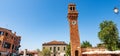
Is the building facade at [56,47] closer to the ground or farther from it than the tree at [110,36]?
closer to the ground

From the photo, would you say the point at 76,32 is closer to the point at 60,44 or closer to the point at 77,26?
the point at 77,26

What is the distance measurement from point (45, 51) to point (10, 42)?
1688cm

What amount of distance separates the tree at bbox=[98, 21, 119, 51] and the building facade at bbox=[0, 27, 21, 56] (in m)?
23.7

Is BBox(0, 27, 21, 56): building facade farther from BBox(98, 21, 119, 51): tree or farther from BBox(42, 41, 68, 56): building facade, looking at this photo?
BBox(98, 21, 119, 51): tree

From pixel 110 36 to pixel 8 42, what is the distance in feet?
88.0

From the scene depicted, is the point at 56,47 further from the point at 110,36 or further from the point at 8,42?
the point at 110,36

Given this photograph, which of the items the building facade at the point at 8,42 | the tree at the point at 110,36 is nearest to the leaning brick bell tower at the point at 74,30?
the tree at the point at 110,36

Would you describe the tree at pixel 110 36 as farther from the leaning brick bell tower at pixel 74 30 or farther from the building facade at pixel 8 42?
the building facade at pixel 8 42

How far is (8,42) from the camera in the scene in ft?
161

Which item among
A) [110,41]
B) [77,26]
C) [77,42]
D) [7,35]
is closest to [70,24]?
[77,26]

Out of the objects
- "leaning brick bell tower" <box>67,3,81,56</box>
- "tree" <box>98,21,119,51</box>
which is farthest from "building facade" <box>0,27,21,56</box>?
"tree" <box>98,21,119,51</box>

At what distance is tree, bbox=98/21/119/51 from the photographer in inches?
1527

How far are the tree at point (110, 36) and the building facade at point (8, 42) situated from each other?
23.7m

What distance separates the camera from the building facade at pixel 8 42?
150 ft
